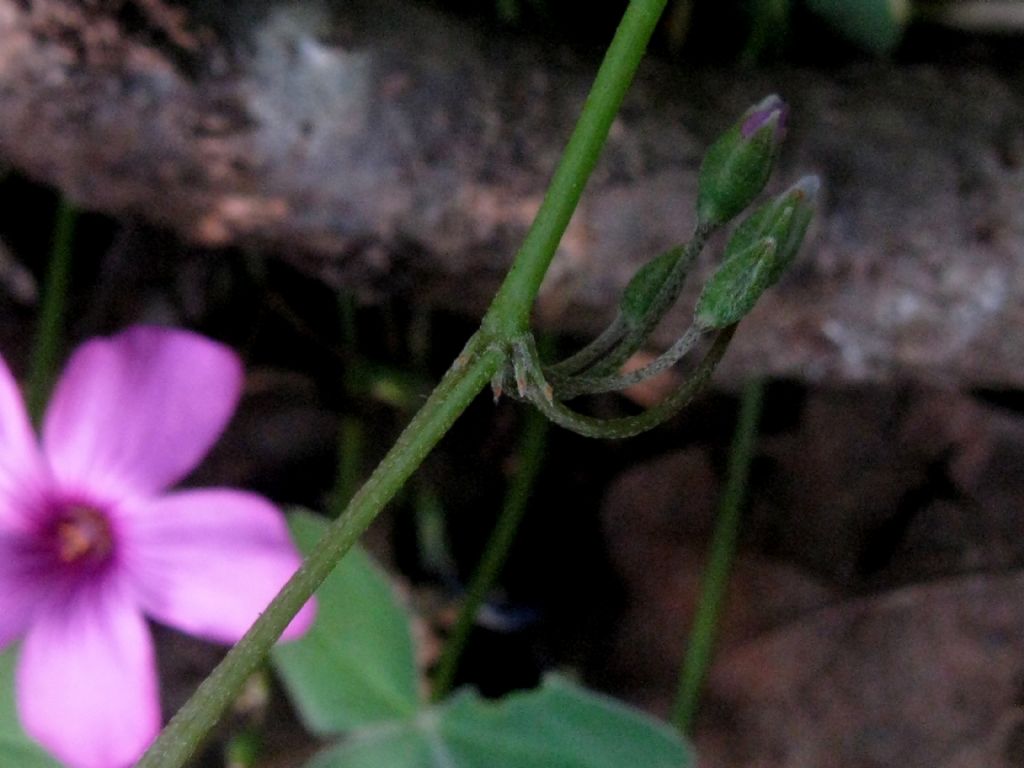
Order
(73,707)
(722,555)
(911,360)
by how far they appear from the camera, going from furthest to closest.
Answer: (722,555), (911,360), (73,707)

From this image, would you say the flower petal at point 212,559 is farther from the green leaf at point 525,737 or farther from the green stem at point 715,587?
the green stem at point 715,587

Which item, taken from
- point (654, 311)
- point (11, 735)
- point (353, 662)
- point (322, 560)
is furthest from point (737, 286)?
point (11, 735)

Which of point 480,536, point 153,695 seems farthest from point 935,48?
point 153,695

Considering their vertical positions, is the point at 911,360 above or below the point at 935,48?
below

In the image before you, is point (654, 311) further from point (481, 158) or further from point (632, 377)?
point (481, 158)

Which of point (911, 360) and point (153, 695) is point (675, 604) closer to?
point (911, 360)
